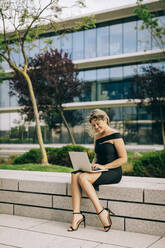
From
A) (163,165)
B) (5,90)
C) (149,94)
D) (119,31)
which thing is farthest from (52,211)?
(5,90)

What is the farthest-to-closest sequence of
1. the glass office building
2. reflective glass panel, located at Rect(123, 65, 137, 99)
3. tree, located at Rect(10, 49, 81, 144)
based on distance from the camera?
reflective glass panel, located at Rect(123, 65, 137, 99) < the glass office building < tree, located at Rect(10, 49, 81, 144)

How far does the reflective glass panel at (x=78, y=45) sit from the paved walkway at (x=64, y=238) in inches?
905

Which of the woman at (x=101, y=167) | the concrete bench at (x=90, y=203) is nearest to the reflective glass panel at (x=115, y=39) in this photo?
the concrete bench at (x=90, y=203)

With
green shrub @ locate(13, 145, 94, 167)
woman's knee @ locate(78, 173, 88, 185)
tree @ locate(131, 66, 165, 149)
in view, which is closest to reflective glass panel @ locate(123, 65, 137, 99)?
tree @ locate(131, 66, 165, 149)

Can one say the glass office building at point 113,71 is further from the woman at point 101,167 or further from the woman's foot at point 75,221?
the woman's foot at point 75,221

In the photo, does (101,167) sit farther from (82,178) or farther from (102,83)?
(102,83)

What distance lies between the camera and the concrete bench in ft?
14.2

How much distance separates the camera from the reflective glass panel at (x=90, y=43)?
26297mm

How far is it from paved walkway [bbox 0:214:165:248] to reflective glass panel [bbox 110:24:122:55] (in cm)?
2185

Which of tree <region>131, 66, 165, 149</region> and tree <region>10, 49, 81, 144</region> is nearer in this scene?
tree <region>131, 66, 165, 149</region>

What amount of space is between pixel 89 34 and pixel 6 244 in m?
24.3

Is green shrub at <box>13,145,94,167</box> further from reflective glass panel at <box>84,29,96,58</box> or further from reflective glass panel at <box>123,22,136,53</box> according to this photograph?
reflective glass panel at <box>84,29,96,58</box>

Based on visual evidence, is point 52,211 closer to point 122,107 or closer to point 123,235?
point 123,235

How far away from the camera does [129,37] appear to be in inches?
985
